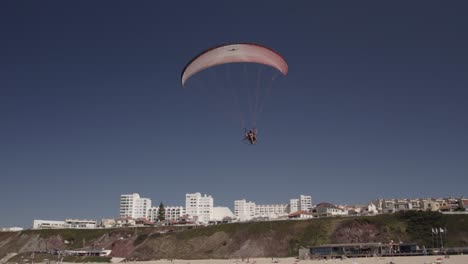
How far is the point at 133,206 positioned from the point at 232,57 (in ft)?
555

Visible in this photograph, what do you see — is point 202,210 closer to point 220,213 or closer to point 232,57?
point 220,213

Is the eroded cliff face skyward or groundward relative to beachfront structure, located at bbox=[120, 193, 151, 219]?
groundward

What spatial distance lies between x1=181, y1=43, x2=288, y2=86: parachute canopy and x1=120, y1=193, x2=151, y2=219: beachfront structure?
547 ft

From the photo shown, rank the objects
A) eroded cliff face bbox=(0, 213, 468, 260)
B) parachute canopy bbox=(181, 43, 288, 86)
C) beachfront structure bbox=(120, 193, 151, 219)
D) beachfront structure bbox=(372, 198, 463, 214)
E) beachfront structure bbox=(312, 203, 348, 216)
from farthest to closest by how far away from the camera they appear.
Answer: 1. beachfront structure bbox=(120, 193, 151, 219)
2. beachfront structure bbox=(312, 203, 348, 216)
3. beachfront structure bbox=(372, 198, 463, 214)
4. eroded cliff face bbox=(0, 213, 468, 260)
5. parachute canopy bbox=(181, 43, 288, 86)

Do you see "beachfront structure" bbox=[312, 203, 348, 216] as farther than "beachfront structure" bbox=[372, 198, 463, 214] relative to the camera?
Yes

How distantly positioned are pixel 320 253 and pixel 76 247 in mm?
53123

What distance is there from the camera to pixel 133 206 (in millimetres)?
188500

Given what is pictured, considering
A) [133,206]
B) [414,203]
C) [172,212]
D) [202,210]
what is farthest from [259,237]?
[133,206]

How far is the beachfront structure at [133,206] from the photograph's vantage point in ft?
616

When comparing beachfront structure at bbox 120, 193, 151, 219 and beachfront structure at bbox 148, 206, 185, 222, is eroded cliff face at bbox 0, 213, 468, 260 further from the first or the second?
beachfront structure at bbox 120, 193, 151, 219

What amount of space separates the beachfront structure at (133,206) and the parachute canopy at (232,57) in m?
167

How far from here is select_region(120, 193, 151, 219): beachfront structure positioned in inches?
7390

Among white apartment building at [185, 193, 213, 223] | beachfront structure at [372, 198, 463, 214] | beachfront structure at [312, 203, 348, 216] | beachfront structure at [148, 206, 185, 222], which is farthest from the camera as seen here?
beachfront structure at [148, 206, 185, 222]

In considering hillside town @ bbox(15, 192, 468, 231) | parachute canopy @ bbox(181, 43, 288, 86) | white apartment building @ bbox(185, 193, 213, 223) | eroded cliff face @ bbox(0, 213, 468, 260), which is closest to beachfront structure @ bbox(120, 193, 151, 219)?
hillside town @ bbox(15, 192, 468, 231)
